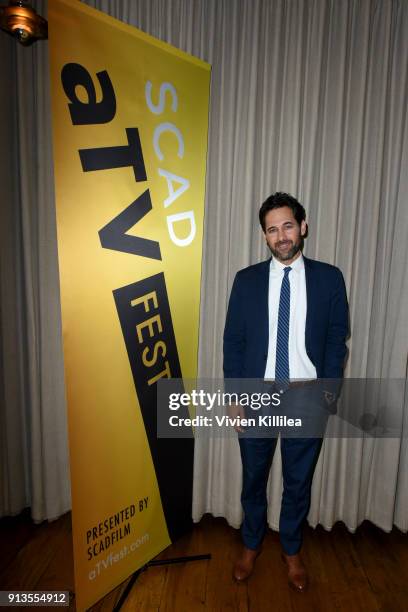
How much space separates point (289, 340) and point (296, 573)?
1191mm

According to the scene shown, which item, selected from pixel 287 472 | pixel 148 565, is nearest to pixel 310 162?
pixel 287 472

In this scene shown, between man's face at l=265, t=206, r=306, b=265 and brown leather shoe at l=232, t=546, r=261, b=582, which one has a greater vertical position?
man's face at l=265, t=206, r=306, b=265

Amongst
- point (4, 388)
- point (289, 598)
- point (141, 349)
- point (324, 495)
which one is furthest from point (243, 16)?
point (289, 598)

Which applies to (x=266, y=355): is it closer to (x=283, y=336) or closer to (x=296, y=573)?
(x=283, y=336)

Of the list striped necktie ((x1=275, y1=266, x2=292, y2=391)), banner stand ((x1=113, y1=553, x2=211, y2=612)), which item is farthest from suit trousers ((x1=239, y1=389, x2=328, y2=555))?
banner stand ((x1=113, y1=553, x2=211, y2=612))

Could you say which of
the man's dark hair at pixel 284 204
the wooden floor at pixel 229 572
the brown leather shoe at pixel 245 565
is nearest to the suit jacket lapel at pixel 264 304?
the man's dark hair at pixel 284 204

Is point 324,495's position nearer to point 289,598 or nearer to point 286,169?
point 289,598

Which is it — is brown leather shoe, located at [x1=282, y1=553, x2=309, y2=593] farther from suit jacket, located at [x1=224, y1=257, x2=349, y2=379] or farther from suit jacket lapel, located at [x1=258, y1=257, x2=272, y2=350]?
suit jacket lapel, located at [x1=258, y1=257, x2=272, y2=350]

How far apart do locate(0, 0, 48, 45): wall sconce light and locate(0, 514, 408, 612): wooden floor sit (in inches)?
99.1

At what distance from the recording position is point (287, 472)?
1892 mm

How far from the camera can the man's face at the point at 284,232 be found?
1.72 metres

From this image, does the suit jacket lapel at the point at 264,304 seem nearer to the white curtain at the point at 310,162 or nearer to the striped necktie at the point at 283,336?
the striped necktie at the point at 283,336

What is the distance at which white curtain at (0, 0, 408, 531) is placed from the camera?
1.95m

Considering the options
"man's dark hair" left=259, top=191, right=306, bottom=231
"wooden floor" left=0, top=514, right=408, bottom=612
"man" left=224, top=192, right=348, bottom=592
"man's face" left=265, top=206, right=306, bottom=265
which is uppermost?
"man's dark hair" left=259, top=191, right=306, bottom=231
